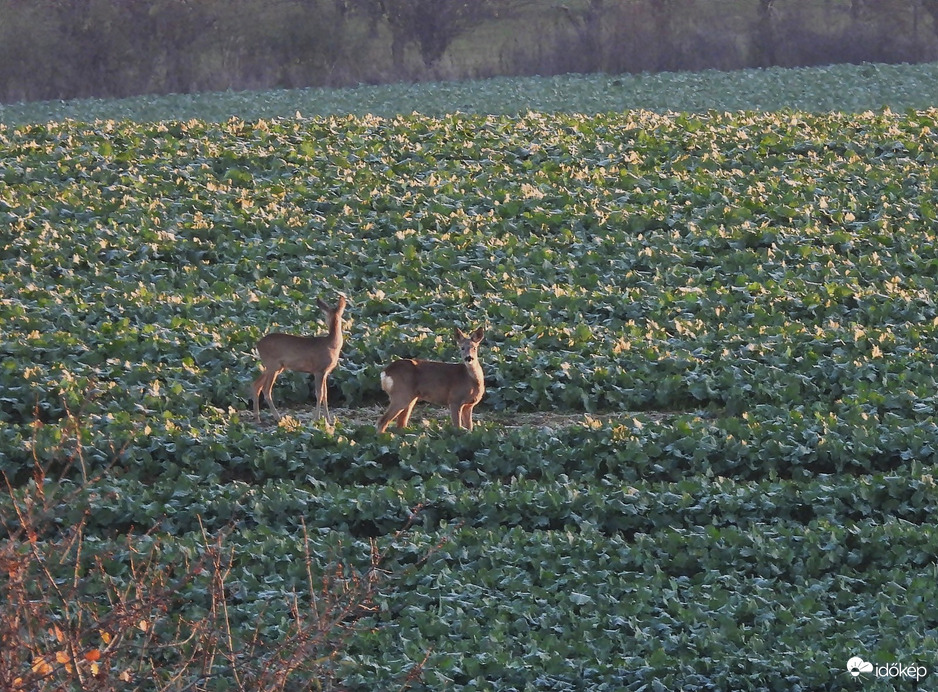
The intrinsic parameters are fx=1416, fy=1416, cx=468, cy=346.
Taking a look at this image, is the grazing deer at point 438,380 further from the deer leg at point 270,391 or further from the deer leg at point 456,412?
the deer leg at point 270,391

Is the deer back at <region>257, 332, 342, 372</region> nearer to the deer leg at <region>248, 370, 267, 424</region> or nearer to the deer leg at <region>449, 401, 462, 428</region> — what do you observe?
the deer leg at <region>248, 370, 267, 424</region>

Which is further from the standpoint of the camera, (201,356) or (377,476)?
(201,356)

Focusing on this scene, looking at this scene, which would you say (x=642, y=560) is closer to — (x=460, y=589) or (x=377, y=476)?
(x=460, y=589)

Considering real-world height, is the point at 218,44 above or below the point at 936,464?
above

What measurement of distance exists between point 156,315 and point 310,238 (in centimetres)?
335

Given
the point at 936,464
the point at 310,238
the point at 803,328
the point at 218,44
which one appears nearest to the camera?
the point at 936,464

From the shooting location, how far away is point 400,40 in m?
46.7

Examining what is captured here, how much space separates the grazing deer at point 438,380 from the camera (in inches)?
463

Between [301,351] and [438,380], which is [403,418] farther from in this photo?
[301,351]

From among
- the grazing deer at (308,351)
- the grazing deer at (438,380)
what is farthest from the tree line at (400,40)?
the grazing deer at (438,380)

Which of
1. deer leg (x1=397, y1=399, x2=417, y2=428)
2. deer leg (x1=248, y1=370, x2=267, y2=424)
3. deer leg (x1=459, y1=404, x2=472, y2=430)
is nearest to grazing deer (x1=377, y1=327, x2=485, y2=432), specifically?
deer leg (x1=397, y1=399, x2=417, y2=428)

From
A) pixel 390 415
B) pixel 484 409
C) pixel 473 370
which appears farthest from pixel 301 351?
pixel 484 409

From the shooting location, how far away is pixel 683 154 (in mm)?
22844

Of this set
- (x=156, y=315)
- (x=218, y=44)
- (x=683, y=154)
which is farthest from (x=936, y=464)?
(x=218, y=44)
